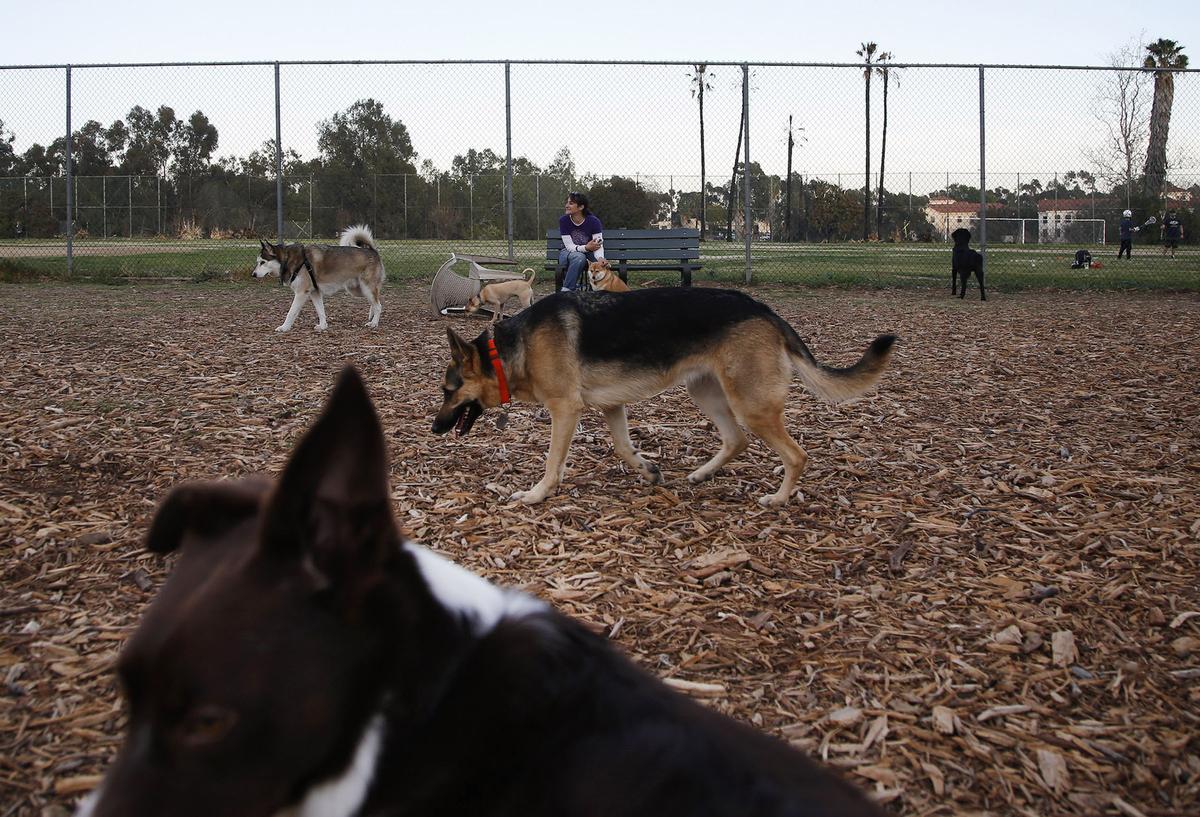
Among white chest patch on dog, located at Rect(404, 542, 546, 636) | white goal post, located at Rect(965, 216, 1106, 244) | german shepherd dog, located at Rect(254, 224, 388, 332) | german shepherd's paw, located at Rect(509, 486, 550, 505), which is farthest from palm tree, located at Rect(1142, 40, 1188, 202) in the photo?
white chest patch on dog, located at Rect(404, 542, 546, 636)

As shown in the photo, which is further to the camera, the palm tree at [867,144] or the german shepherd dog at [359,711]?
the palm tree at [867,144]

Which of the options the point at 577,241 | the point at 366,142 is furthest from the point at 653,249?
the point at 366,142

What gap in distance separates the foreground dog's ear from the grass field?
54.1ft

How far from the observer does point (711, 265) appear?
69.6 ft

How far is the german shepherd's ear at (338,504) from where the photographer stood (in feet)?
4.10

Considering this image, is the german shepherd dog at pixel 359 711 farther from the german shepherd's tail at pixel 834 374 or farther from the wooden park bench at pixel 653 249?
the wooden park bench at pixel 653 249

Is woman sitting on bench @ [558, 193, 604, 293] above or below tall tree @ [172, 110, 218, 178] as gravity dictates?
below

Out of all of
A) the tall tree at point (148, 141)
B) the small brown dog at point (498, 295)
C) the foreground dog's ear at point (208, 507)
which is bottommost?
the foreground dog's ear at point (208, 507)

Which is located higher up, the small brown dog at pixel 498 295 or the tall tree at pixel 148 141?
the tall tree at pixel 148 141

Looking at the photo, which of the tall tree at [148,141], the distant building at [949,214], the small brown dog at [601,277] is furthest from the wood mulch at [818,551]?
the tall tree at [148,141]

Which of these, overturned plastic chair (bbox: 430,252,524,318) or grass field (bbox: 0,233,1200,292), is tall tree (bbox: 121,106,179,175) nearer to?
grass field (bbox: 0,233,1200,292)

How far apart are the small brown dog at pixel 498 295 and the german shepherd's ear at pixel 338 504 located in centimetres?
1140

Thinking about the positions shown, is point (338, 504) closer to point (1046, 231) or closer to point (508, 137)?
point (508, 137)

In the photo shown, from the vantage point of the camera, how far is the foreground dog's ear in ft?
4.96
